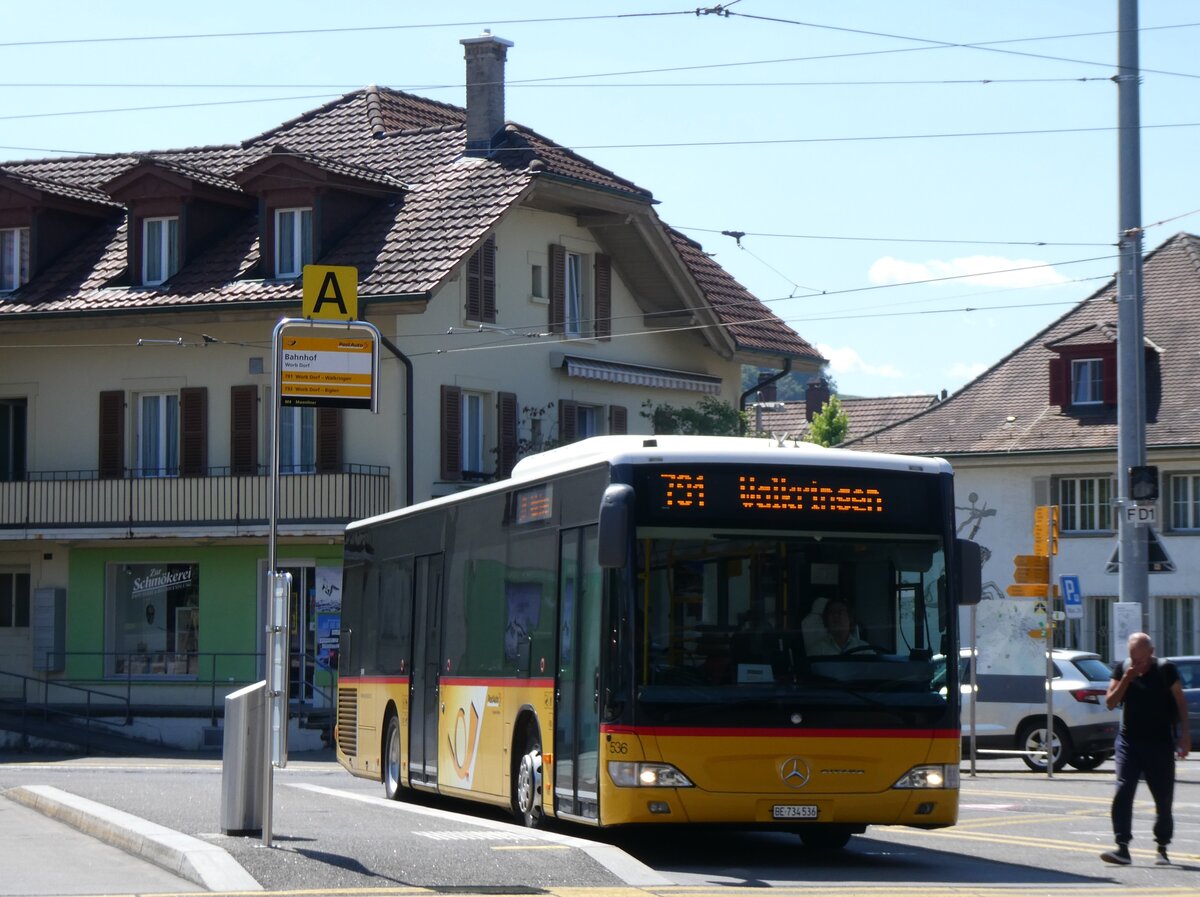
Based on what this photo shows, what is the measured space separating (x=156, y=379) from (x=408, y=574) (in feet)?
69.7

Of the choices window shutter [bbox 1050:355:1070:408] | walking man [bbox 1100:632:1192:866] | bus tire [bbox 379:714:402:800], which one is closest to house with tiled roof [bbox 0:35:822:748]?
window shutter [bbox 1050:355:1070:408]

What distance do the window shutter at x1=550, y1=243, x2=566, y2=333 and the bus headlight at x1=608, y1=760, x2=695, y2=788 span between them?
28208 millimetres

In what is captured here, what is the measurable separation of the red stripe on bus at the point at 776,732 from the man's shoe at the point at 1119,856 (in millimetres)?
1414

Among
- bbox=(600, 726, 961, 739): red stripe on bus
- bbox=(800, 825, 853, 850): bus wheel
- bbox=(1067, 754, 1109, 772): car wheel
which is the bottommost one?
bbox=(1067, 754, 1109, 772): car wheel

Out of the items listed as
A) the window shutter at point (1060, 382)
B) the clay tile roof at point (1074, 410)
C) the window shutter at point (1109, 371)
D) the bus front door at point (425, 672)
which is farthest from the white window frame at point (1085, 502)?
the bus front door at point (425, 672)

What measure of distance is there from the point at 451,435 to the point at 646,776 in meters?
25.5

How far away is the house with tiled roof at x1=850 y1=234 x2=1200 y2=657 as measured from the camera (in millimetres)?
42219

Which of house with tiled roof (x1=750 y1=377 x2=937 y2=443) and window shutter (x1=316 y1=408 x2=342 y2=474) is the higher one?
house with tiled roof (x1=750 y1=377 x2=937 y2=443)

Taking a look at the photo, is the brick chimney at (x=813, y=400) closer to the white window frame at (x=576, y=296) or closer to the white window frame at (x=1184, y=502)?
the white window frame at (x=1184, y=502)

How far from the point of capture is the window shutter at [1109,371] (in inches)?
1745

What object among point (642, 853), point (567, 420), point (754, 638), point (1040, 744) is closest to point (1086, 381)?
point (567, 420)

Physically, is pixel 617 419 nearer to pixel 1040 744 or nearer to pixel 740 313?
pixel 740 313

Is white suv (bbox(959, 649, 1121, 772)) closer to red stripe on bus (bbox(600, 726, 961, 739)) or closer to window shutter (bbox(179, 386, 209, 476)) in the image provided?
red stripe on bus (bbox(600, 726, 961, 739))

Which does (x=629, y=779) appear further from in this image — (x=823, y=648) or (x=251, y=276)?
(x=251, y=276)
